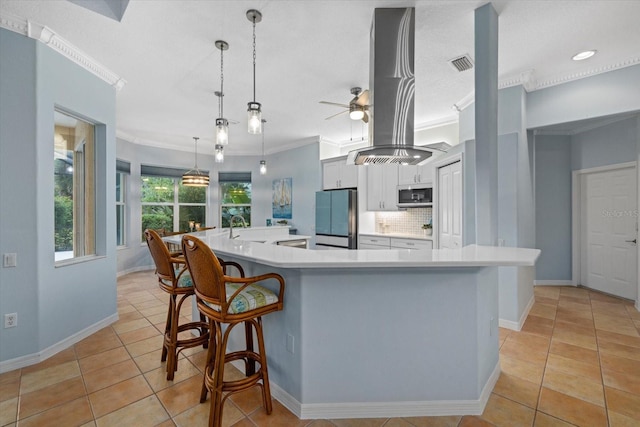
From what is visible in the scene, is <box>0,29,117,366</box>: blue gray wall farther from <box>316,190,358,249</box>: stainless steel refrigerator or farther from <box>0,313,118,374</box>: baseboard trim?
<box>316,190,358,249</box>: stainless steel refrigerator

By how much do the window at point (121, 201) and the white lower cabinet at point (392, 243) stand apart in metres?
4.76

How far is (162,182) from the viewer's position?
674 centimetres

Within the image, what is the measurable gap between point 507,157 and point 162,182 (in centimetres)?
661

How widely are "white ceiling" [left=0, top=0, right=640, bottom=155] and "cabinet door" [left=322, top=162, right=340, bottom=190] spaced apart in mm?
1686

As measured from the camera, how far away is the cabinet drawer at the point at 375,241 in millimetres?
5242

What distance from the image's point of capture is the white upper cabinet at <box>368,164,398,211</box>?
530cm

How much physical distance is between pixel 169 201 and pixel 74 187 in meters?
3.75

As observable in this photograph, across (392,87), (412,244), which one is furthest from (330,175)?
(392,87)

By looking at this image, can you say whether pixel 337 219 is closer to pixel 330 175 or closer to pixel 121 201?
pixel 330 175

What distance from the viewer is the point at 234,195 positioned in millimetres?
7543

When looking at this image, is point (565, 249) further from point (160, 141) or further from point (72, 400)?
point (160, 141)

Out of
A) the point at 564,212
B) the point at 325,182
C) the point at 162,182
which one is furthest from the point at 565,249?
the point at 162,182

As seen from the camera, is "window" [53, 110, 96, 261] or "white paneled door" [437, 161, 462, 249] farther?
"white paneled door" [437, 161, 462, 249]

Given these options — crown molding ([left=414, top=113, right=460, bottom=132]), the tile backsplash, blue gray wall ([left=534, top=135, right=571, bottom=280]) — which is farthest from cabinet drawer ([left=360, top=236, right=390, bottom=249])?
blue gray wall ([left=534, top=135, right=571, bottom=280])
